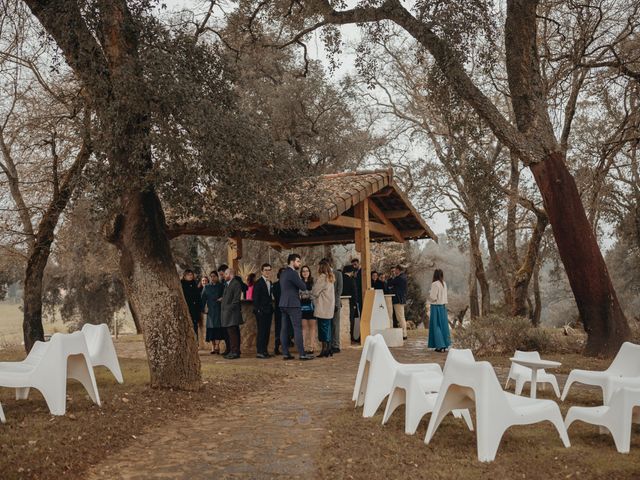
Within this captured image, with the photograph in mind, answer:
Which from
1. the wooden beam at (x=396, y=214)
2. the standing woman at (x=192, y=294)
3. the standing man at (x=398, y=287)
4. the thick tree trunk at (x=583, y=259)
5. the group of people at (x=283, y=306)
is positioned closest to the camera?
the thick tree trunk at (x=583, y=259)

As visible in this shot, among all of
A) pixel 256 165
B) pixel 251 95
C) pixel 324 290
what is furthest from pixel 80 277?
pixel 256 165

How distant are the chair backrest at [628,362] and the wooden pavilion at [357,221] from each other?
6.35 m

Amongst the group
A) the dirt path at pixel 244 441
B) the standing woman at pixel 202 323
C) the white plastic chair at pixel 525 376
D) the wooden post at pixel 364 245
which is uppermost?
the wooden post at pixel 364 245

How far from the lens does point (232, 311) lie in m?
12.6

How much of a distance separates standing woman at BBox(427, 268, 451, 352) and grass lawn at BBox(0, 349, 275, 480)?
4.89 m

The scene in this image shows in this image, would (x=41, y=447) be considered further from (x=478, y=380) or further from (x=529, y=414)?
(x=529, y=414)

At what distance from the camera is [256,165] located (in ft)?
25.8

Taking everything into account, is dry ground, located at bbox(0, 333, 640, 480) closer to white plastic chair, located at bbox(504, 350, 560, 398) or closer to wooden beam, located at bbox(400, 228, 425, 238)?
white plastic chair, located at bbox(504, 350, 560, 398)

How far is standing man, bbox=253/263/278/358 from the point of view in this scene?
12.5 metres

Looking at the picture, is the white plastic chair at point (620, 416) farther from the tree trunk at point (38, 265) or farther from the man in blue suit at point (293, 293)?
the tree trunk at point (38, 265)

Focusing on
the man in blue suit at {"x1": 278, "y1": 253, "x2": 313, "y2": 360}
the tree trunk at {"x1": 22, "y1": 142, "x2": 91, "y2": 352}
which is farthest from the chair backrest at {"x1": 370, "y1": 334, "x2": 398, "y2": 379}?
the tree trunk at {"x1": 22, "y1": 142, "x2": 91, "y2": 352}

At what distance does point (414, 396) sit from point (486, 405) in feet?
3.35

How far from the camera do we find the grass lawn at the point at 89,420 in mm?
5027

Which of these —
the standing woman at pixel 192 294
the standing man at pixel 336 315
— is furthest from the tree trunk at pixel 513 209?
the standing woman at pixel 192 294
